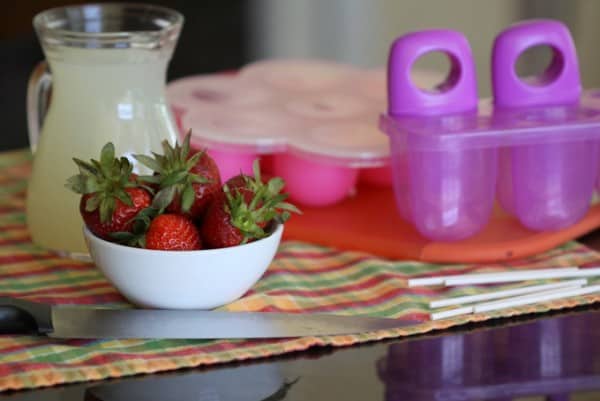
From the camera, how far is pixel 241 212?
0.88m

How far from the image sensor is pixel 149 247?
887 mm

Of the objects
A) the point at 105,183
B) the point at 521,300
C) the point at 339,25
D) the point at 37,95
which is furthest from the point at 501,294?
the point at 339,25

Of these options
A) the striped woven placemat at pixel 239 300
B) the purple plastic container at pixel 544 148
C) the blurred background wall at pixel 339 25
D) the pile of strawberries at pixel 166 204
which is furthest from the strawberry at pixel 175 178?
the blurred background wall at pixel 339 25

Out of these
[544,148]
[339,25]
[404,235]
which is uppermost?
[544,148]

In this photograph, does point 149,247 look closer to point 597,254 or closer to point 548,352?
point 548,352

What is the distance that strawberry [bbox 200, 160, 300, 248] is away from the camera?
0.88 m

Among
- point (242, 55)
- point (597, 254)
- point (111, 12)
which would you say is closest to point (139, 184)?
point (111, 12)

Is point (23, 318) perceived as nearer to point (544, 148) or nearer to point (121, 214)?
point (121, 214)

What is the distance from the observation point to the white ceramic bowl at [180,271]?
0.88 m

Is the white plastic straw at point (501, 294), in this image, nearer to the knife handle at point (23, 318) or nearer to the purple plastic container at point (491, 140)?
the purple plastic container at point (491, 140)

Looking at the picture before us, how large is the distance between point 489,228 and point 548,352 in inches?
10.8

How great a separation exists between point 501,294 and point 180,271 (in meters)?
0.28

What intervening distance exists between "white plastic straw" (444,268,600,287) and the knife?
12 centimetres

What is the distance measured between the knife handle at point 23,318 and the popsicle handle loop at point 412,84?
0.40 meters
